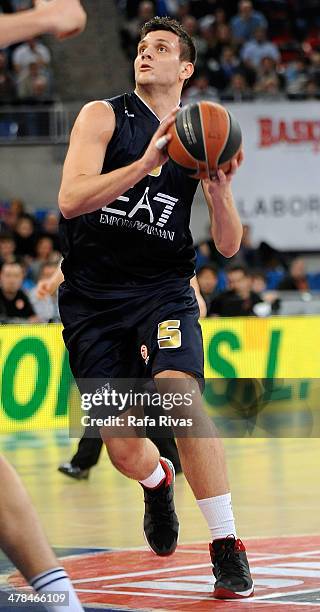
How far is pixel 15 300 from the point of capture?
42.6 ft

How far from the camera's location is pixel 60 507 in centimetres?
806

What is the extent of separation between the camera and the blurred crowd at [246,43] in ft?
63.5

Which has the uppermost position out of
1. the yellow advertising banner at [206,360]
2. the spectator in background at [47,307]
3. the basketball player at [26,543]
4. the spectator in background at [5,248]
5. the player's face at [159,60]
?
the player's face at [159,60]

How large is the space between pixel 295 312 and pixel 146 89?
896 centimetres

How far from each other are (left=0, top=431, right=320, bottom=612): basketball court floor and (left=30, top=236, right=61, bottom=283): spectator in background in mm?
4372

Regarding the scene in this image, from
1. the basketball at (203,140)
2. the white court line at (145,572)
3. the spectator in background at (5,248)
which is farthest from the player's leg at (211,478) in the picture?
the spectator in background at (5,248)

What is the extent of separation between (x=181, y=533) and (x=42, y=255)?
8.76 metres

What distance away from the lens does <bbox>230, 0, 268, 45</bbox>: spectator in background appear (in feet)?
68.7

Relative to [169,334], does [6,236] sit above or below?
below

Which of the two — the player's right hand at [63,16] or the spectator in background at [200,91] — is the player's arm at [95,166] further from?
the spectator in background at [200,91]

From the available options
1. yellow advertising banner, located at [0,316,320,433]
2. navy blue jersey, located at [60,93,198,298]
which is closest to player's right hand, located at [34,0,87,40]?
navy blue jersey, located at [60,93,198,298]

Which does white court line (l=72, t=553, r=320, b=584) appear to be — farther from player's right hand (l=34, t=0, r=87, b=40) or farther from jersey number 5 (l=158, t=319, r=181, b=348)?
player's right hand (l=34, t=0, r=87, b=40)

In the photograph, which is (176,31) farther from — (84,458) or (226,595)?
(84,458)

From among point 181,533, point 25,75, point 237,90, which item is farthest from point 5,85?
point 181,533
